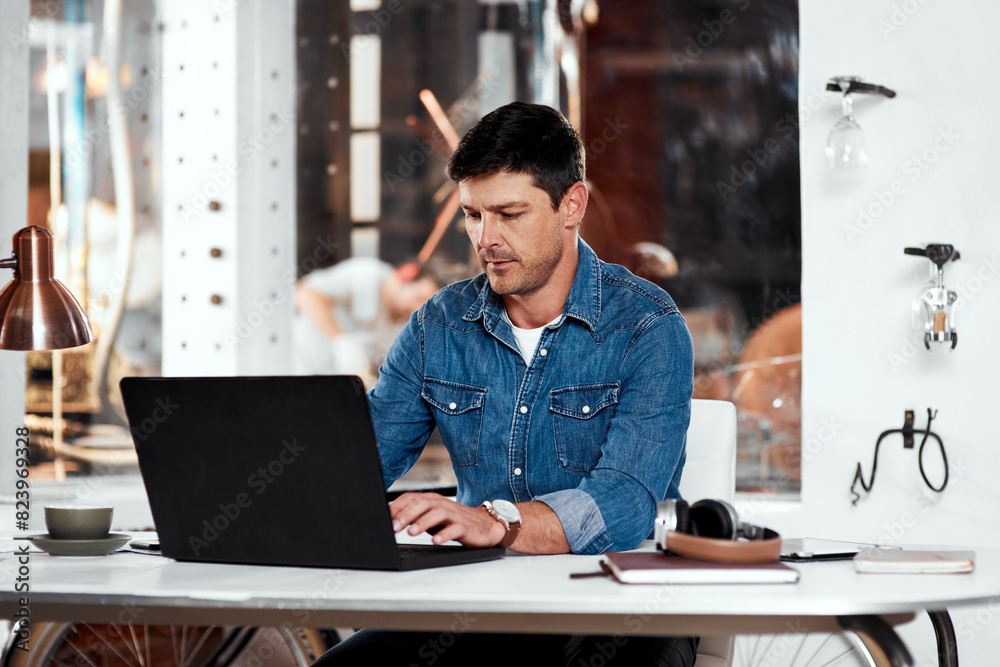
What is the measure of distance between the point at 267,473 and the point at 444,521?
0.79ft

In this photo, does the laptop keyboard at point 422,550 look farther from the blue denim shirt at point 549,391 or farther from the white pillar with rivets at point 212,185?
the white pillar with rivets at point 212,185

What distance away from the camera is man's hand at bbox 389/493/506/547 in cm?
114

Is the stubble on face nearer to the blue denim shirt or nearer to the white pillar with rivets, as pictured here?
the blue denim shirt

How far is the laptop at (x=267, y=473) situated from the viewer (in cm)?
101

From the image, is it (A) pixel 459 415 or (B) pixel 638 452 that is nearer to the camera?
(B) pixel 638 452

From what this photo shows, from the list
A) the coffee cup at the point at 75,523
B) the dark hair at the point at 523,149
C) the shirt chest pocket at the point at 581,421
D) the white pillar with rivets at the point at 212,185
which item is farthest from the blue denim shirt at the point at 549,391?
the white pillar with rivets at the point at 212,185

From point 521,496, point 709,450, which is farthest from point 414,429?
point 709,450

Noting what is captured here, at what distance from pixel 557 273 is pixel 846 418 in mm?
1185

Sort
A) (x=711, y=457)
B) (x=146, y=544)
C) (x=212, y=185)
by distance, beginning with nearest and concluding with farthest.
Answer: (x=146, y=544) → (x=711, y=457) → (x=212, y=185)

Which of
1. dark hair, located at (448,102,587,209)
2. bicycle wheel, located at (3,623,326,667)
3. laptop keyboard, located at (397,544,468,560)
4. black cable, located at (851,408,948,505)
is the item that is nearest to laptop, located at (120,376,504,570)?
laptop keyboard, located at (397,544,468,560)

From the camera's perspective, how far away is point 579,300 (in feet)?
5.42

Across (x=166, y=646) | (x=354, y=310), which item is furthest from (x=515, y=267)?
(x=166, y=646)

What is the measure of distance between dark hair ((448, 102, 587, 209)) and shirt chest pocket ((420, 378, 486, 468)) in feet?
1.18

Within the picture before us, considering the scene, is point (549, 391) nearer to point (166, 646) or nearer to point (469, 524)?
point (469, 524)
